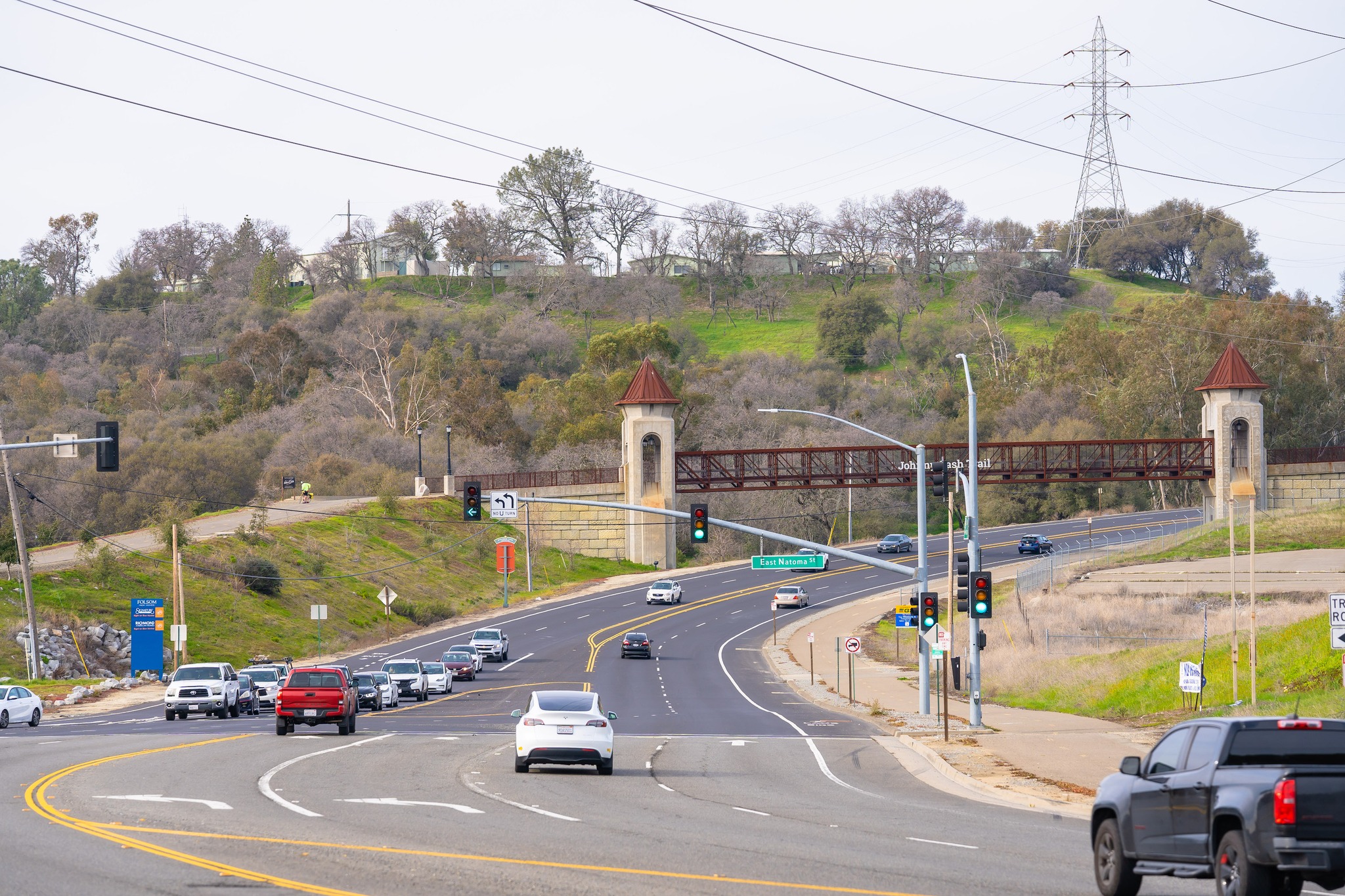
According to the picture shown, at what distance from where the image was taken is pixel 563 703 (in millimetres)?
23656

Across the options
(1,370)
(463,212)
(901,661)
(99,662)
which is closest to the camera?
(99,662)

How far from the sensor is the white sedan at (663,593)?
262ft

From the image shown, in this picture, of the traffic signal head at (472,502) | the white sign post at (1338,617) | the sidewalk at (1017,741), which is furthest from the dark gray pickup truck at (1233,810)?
the traffic signal head at (472,502)

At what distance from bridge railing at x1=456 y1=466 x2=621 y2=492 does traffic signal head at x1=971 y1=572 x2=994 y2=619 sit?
5866cm

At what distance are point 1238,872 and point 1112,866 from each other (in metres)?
1.58

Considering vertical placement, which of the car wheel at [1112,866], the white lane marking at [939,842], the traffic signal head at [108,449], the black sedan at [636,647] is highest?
the traffic signal head at [108,449]

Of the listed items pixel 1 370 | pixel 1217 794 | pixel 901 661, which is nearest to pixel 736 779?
pixel 1217 794

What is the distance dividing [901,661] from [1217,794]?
54.0 metres

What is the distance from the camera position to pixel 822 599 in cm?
8494

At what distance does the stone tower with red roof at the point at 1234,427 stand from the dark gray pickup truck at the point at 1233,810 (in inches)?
3379

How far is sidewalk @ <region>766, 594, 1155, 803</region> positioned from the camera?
22.9 metres

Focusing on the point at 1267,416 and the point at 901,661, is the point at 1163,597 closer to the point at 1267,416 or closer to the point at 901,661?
the point at 901,661

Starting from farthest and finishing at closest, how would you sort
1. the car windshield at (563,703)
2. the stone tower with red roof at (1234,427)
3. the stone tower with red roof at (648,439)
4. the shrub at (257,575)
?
the stone tower with red roof at (1234,427)
the stone tower with red roof at (648,439)
the shrub at (257,575)
the car windshield at (563,703)

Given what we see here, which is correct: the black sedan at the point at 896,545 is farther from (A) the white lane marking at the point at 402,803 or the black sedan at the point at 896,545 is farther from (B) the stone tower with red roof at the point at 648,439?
(A) the white lane marking at the point at 402,803
